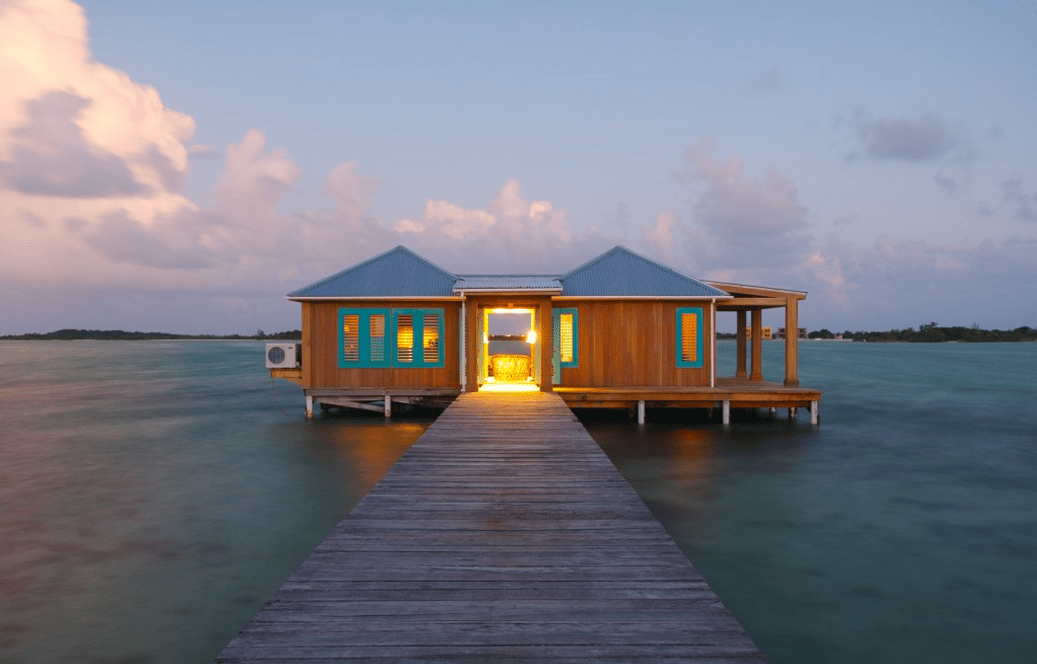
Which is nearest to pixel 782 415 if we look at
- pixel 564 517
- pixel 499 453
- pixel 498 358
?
pixel 498 358

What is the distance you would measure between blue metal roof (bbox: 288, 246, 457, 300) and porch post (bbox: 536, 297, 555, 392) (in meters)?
2.79

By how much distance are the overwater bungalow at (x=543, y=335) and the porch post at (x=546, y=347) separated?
28 millimetres

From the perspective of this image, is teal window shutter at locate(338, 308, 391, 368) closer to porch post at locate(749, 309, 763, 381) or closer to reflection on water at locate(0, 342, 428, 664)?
reflection on water at locate(0, 342, 428, 664)

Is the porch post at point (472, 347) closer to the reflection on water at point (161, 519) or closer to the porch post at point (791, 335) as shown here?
the reflection on water at point (161, 519)

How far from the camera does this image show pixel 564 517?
5473 mm

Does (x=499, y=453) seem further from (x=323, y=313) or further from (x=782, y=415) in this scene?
(x=782, y=415)

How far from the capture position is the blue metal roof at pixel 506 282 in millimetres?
15789

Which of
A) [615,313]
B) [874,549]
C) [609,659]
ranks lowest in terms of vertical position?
[874,549]

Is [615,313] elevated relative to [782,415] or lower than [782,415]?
elevated

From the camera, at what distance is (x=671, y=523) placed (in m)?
9.46

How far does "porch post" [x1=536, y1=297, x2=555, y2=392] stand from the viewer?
1577cm

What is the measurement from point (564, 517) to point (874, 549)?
19.1ft

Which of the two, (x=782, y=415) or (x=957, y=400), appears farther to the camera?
(x=957, y=400)

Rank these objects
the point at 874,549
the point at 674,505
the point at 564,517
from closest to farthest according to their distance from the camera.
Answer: the point at 564,517 < the point at 874,549 < the point at 674,505
